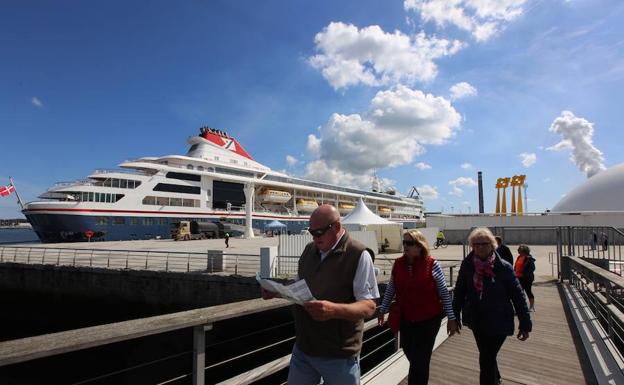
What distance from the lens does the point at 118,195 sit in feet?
127

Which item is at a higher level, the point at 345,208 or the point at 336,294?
the point at 345,208

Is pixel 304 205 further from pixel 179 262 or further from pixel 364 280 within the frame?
pixel 364 280

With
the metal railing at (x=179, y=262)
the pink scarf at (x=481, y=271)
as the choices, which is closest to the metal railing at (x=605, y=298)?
the pink scarf at (x=481, y=271)

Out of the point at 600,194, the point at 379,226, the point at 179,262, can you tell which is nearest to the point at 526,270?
the point at 179,262

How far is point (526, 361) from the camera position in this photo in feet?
16.5

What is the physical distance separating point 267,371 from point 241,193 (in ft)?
165

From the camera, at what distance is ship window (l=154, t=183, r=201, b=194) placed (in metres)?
42.3

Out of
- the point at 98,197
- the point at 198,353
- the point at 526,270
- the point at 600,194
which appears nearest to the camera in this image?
the point at 198,353

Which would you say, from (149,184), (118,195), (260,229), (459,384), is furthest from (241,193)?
(459,384)

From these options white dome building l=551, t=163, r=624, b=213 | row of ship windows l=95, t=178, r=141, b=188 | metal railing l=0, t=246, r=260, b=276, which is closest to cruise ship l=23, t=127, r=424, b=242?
row of ship windows l=95, t=178, r=141, b=188

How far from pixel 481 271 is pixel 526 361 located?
2.53m

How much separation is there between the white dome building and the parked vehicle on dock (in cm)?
5276

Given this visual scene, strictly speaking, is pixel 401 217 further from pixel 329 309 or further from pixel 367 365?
pixel 329 309

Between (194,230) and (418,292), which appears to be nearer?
(418,292)
